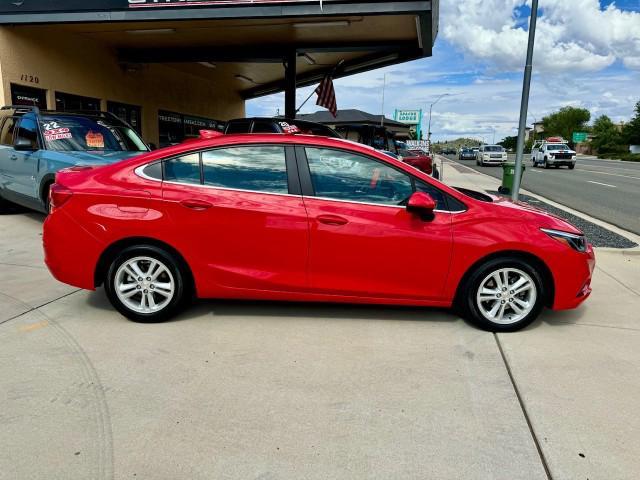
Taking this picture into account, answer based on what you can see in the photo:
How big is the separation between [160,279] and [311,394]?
6.01 feet

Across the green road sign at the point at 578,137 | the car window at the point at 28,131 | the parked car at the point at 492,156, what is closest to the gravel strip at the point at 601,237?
the car window at the point at 28,131

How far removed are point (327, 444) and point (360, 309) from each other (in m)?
2.09

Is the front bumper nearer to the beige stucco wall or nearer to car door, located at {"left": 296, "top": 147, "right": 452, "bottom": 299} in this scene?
the beige stucco wall

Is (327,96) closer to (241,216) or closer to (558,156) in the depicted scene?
(241,216)

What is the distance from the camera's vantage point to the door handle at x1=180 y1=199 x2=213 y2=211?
4152 millimetres

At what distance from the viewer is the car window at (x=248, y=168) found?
4227mm

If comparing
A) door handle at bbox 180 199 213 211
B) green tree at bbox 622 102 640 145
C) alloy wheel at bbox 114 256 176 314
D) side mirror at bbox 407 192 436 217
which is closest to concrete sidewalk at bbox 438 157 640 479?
side mirror at bbox 407 192 436 217

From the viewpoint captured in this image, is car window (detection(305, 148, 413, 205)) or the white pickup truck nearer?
car window (detection(305, 148, 413, 205))

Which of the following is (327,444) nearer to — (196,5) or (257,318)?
(257,318)

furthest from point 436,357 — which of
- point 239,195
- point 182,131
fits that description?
point 182,131

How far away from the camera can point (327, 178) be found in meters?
4.21

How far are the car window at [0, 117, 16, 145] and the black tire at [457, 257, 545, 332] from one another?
25.8ft

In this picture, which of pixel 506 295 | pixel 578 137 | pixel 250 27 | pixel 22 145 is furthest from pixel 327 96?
pixel 578 137

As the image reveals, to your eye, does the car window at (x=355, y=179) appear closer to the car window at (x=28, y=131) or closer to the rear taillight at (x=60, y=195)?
the rear taillight at (x=60, y=195)
